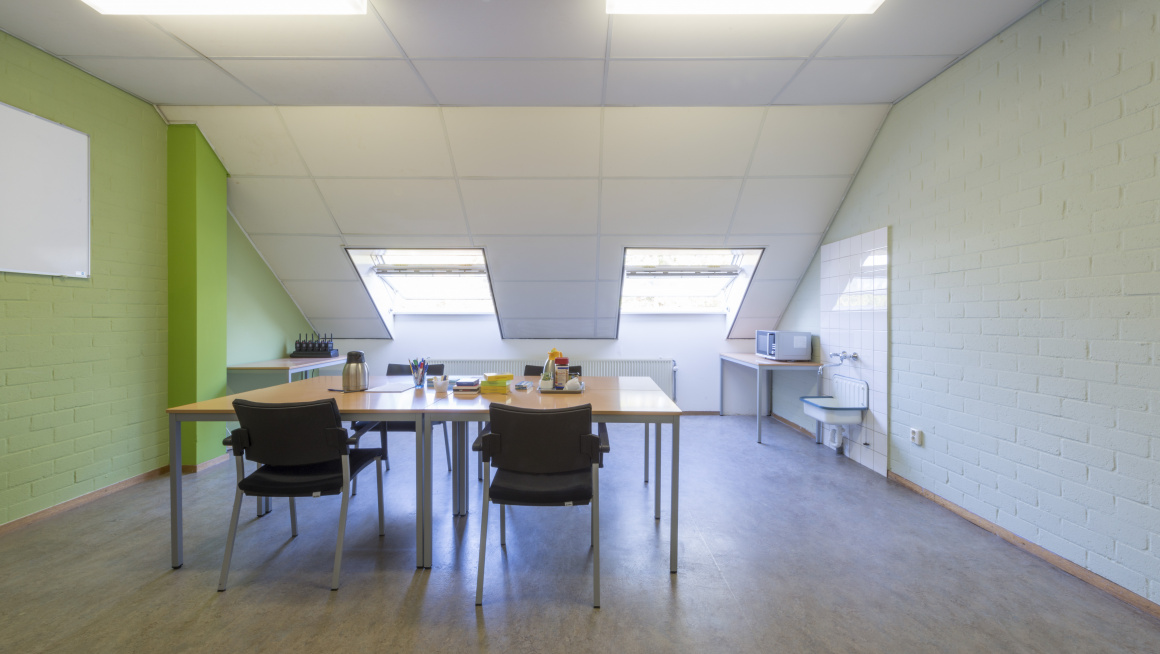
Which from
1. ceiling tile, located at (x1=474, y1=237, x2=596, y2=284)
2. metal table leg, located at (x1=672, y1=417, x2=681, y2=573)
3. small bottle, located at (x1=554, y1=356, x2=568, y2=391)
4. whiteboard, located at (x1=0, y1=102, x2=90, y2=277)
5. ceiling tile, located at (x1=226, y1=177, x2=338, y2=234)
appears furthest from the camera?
ceiling tile, located at (x1=474, y1=237, x2=596, y2=284)

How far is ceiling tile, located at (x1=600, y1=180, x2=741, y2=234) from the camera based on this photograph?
13.6 feet

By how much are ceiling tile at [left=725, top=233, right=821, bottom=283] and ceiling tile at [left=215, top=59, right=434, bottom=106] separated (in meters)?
3.29

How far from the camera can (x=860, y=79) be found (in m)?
3.16

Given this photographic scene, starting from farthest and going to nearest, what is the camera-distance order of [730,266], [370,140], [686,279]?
1. [686,279]
2. [730,266]
3. [370,140]

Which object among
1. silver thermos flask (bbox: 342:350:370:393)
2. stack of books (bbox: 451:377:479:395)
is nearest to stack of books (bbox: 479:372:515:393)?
stack of books (bbox: 451:377:479:395)

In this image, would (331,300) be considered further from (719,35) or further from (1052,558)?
(1052,558)

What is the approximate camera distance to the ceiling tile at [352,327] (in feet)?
18.6

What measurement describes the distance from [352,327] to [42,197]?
10.0ft

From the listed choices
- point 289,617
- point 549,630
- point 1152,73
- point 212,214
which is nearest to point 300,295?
point 212,214

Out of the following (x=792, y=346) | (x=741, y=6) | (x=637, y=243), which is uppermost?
(x=741, y=6)

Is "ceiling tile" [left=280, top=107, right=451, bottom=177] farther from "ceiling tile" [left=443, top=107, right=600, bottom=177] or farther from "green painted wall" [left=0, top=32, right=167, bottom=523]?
"green painted wall" [left=0, top=32, right=167, bottom=523]

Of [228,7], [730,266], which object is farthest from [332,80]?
[730,266]

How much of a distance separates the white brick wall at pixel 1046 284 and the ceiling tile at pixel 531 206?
2.63 meters

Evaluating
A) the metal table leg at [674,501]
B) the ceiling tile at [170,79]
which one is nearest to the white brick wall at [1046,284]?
the metal table leg at [674,501]
